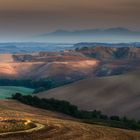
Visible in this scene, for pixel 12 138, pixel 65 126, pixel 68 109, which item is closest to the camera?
pixel 12 138

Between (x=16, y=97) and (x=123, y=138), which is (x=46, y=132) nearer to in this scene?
(x=123, y=138)

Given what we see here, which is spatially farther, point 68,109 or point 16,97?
point 16,97

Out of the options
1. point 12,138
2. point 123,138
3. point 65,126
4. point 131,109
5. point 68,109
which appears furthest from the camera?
point 131,109

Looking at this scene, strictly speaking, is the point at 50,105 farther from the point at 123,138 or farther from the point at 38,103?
the point at 123,138

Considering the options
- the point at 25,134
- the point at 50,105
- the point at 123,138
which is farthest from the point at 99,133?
the point at 50,105

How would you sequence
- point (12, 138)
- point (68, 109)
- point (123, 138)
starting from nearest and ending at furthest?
point (12, 138) < point (123, 138) < point (68, 109)

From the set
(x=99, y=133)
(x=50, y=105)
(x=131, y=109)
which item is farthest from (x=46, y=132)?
(x=131, y=109)

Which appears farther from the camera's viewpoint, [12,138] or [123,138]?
[123,138]

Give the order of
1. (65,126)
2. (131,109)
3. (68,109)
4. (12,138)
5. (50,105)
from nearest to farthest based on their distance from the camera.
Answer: (12,138)
(65,126)
(68,109)
(50,105)
(131,109)
